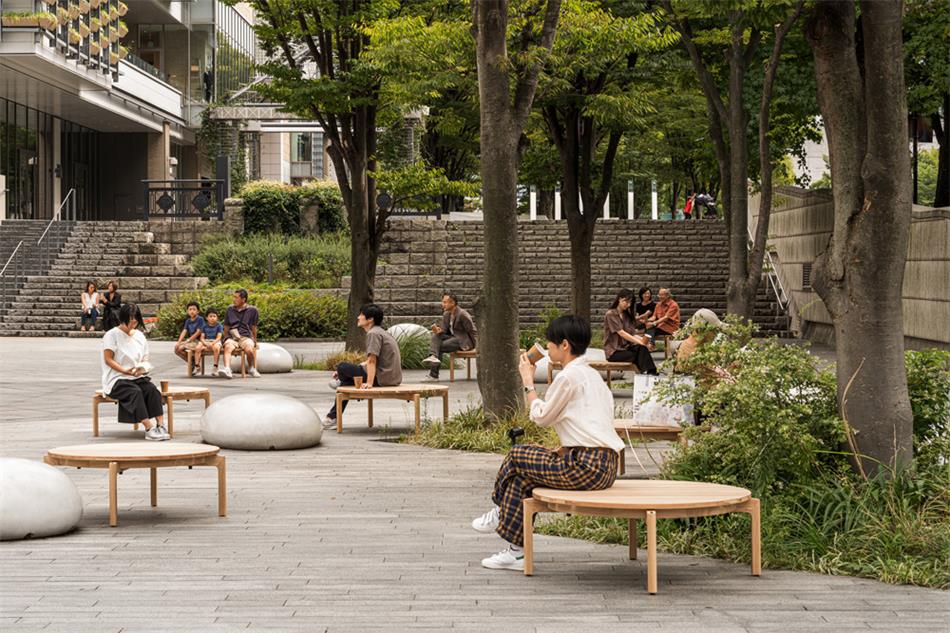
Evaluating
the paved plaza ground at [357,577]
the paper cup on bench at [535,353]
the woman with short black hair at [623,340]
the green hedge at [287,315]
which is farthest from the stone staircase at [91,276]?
the paper cup on bench at [535,353]

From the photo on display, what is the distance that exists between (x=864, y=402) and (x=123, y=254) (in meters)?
34.2

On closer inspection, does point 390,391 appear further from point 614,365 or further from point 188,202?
point 188,202

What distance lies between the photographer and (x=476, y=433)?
44.0 feet

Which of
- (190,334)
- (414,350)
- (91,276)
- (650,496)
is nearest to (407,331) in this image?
(414,350)

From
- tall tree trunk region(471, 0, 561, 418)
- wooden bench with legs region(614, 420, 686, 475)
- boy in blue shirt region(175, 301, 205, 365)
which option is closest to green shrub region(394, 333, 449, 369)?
boy in blue shirt region(175, 301, 205, 365)

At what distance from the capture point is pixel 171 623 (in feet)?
20.9

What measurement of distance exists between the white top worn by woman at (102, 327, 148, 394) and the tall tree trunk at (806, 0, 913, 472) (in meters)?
7.43

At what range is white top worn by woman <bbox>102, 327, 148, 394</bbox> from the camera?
44.4ft

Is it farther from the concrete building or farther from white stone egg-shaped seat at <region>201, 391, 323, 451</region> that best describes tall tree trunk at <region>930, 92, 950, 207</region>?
the concrete building

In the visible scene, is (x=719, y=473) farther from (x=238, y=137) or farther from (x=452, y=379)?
(x=238, y=137)

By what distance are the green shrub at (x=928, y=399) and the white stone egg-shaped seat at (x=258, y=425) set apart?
629 centimetres

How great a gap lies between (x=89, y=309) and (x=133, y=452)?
87.8ft

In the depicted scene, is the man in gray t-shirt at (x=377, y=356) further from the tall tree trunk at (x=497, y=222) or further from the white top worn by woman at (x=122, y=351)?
the white top worn by woman at (x=122, y=351)

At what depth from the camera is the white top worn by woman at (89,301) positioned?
35.0 meters
